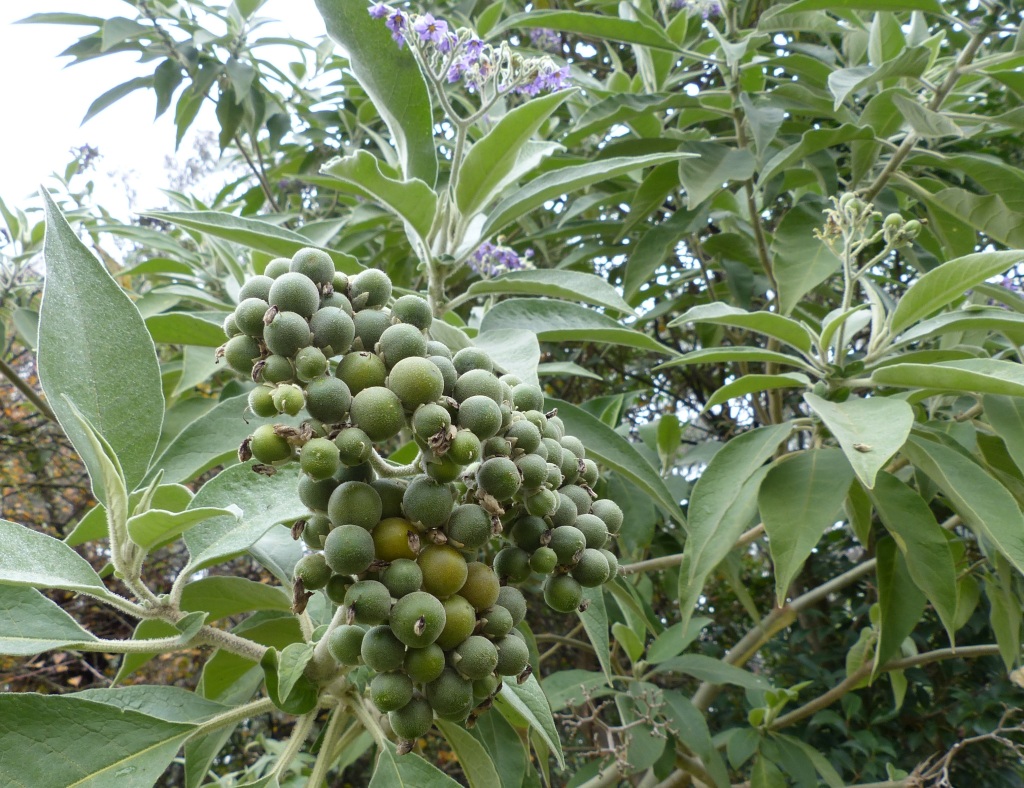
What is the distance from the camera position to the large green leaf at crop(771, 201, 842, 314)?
188 centimetres

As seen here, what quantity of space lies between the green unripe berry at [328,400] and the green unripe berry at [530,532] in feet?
0.77

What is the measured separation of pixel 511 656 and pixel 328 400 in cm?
31

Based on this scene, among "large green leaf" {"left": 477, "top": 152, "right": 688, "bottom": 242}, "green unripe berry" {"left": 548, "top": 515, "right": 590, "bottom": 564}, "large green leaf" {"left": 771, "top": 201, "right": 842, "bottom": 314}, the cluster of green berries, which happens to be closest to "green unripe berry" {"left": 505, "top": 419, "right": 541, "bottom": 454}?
the cluster of green berries

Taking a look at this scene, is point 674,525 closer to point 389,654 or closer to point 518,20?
point 518,20

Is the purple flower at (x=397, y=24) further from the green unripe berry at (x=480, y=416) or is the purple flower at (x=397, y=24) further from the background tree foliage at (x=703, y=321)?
the green unripe berry at (x=480, y=416)

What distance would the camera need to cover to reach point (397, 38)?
1.54 metres

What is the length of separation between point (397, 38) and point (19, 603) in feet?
3.88

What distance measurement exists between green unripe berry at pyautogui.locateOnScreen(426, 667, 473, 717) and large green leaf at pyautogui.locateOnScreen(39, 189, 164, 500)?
44 centimetres

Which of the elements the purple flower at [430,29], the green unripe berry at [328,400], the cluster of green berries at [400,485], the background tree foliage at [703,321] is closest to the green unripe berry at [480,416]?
the cluster of green berries at [400,485]

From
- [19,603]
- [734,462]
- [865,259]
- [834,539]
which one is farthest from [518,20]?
[834,539]

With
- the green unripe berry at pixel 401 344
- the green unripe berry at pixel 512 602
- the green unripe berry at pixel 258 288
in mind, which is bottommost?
the green unripe berry at pixel 512 602

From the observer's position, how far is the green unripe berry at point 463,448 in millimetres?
708

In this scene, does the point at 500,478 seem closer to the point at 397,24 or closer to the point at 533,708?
the point at 533,708

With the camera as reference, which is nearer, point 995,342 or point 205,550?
point 205,550
